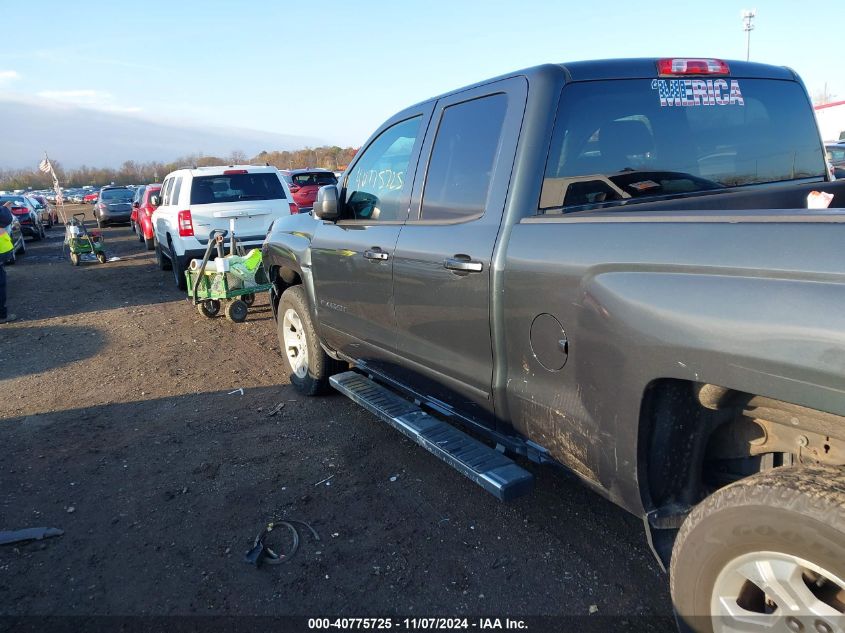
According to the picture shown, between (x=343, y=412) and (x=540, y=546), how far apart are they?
2.24 meters

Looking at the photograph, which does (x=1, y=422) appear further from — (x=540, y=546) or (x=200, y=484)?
(x=540, y=546)

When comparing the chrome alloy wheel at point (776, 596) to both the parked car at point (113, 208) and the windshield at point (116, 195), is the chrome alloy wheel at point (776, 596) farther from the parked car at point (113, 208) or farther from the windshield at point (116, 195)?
the windshield at point (116, 195)

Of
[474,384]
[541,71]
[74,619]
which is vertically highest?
[541,71]

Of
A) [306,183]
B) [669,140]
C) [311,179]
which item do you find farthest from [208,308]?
[311,179]

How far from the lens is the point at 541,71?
2732 mm

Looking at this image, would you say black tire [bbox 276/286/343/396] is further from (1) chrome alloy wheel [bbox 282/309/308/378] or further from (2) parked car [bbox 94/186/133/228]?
(2) parked car [bbox 94/186/133/228]

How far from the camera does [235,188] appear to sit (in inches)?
392

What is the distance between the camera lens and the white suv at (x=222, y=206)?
380 inches

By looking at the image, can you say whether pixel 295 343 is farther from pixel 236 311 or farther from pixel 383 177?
pixel 236 311

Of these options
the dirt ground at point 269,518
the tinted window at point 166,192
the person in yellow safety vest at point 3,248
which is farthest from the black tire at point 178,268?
the dirt ground at point 269,518

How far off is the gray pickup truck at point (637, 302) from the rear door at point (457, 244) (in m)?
0.01

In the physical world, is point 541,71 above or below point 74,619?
above

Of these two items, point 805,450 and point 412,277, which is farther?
point 412,277

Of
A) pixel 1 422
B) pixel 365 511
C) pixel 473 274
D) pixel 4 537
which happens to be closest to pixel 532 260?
pixel 473 274
